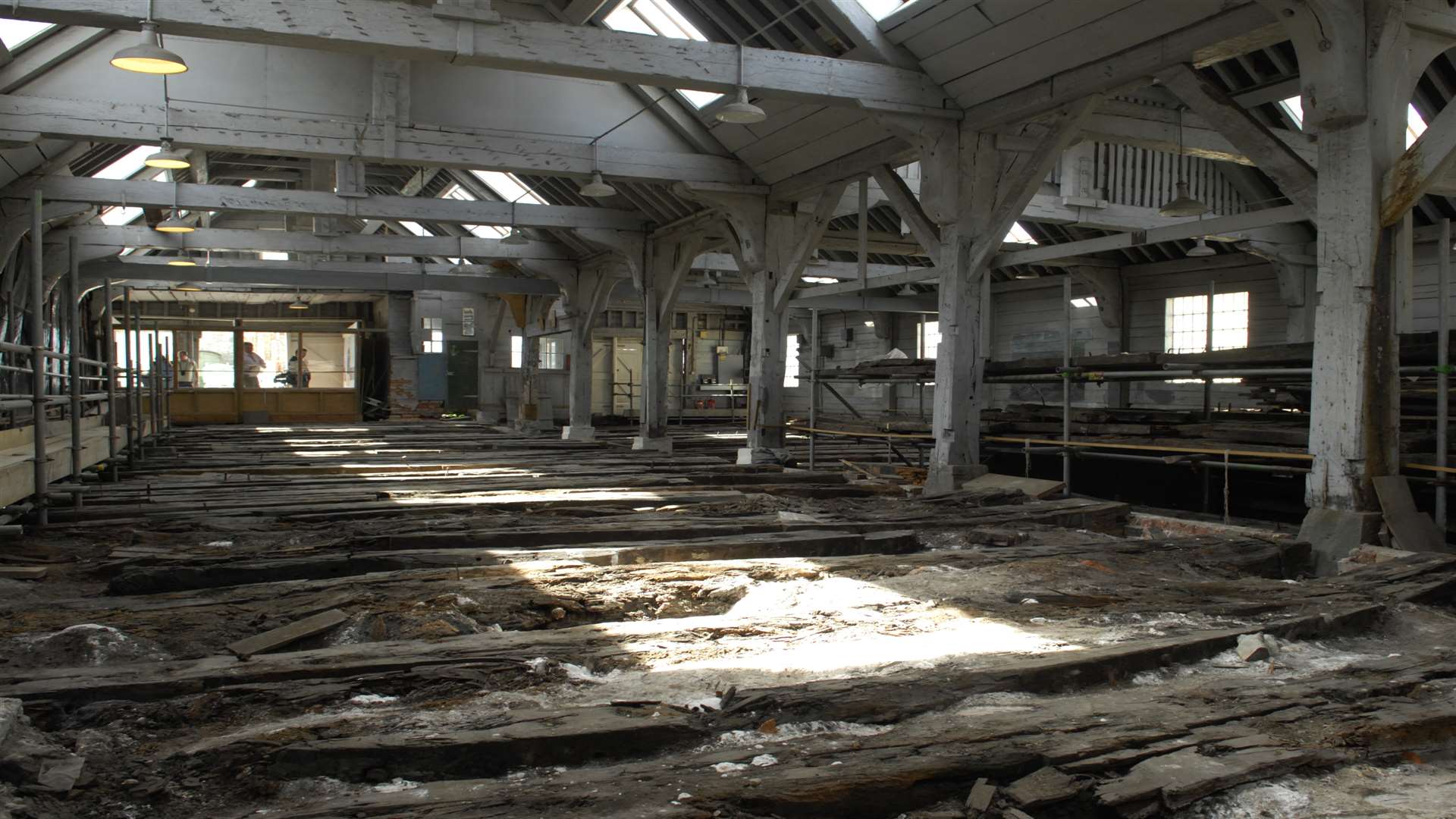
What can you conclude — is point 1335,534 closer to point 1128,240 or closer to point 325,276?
point 1128,240

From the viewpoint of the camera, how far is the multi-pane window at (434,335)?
25.0 meters

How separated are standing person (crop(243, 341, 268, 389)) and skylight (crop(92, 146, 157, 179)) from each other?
8.93m

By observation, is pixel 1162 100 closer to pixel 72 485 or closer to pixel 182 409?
pixel 72 485

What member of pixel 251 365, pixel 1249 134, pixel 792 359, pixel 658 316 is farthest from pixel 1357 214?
pixel 251 365

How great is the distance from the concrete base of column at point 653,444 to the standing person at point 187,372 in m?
14.7

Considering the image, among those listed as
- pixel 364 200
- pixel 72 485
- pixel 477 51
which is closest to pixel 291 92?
pixel 364 200

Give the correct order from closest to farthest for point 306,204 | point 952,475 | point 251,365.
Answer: point 952,475, point 306,204, point 251,365

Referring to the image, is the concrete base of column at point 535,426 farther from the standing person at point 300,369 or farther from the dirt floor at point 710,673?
the dirt floor at point 710,673

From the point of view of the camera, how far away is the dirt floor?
2.55 metres

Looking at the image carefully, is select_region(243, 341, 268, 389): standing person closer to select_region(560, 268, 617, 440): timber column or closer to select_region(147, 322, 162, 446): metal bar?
select_region(147, 322, 162, 446): metal bar

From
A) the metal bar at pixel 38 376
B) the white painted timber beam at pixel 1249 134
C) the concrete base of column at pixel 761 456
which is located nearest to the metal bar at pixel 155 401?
the concrete base of column at pixel 761 456

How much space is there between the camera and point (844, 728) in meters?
3.03

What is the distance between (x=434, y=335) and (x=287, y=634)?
22046 mm

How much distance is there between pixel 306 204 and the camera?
43.8 feet
